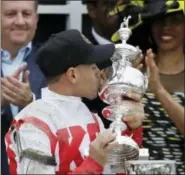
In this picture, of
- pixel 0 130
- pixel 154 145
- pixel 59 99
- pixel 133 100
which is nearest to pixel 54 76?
pixel 59 99

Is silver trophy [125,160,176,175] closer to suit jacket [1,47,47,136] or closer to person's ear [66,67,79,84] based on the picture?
person's ear [66,67,79,84]

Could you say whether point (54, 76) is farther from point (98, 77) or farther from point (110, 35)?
point (110, 35)

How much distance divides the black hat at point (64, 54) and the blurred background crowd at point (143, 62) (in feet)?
2.56

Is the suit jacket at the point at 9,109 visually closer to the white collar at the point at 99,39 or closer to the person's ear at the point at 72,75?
the white collar at the point at 99,39

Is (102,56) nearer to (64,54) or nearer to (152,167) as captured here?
(64,54)

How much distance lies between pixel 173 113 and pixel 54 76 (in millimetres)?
1301

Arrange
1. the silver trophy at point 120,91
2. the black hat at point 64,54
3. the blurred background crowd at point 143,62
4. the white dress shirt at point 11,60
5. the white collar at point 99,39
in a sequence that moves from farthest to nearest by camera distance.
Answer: the white collar at point 99,39 → the white dress shirt at point 11,60 → the blurred background crowd at point 143,62 → the black hat at point 64,54 → the silver trophy at point 120,91

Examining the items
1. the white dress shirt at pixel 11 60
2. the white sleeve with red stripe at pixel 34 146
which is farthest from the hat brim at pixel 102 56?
the white dress shirt at pixel 11 60

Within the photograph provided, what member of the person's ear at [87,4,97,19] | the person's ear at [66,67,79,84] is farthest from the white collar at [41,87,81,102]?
the person's ear at [87,4,97,19]

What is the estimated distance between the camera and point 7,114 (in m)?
5.01

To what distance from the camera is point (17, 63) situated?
520 centimetres

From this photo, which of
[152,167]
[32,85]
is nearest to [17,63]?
[32,85]

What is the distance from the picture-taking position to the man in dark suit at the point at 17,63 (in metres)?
4.86

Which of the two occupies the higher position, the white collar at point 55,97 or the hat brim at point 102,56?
the hat brim at point 102,56
